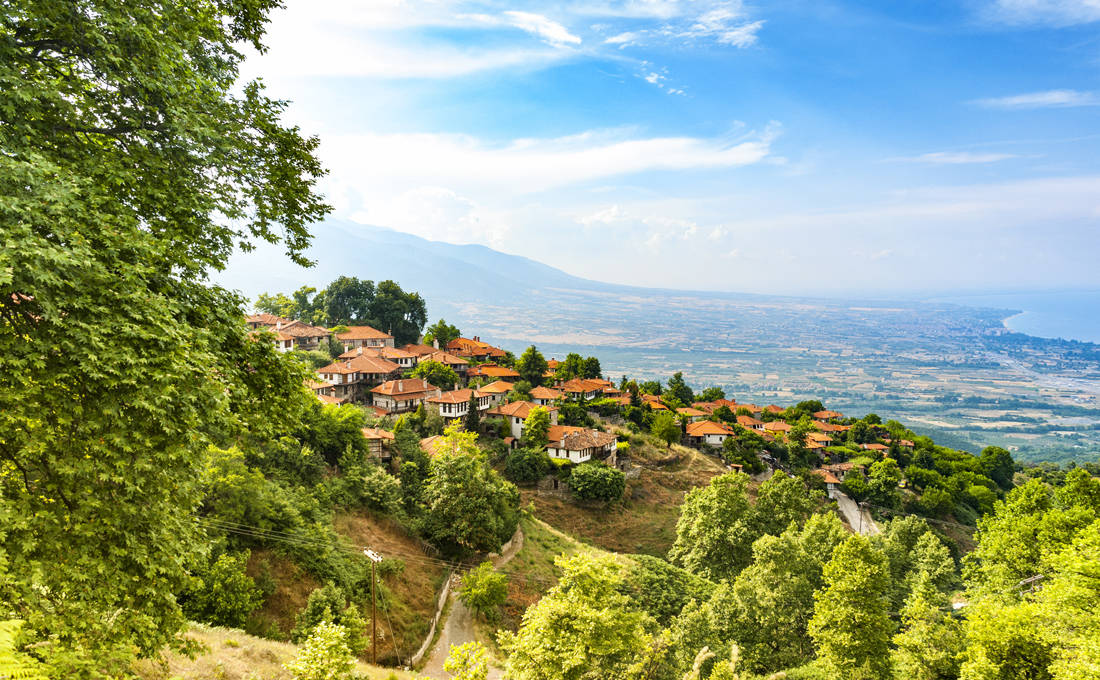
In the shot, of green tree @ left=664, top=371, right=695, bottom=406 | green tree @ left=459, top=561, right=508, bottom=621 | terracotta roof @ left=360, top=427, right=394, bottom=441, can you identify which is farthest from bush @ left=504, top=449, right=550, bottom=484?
green tree @ left=664, top=371, right=695, bottom=406

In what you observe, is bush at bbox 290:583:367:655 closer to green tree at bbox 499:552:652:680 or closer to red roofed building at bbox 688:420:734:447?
green tree at bbox 499:552:652:680

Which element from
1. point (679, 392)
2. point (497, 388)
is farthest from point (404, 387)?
point (679, 392)

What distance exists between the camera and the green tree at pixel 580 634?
12.0 metres

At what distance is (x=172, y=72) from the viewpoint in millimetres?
6414

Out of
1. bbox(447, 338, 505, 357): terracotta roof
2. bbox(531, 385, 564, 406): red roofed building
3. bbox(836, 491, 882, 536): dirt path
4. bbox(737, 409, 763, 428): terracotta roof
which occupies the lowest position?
bbox(836, 491, 882, 536): dirt path

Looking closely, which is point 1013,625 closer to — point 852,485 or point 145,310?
point 145,310

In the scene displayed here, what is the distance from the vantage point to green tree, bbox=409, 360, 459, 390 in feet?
154

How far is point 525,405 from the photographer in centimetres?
4606

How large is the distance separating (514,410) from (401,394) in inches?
386

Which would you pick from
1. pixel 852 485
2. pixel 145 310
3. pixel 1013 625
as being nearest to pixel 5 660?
pixel 145 310

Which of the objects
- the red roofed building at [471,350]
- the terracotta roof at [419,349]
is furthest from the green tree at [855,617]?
the red roofed building at [471,350]

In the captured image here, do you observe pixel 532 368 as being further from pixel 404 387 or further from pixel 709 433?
pixel 709 433

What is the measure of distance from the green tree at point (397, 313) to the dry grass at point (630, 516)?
2790 centimetres

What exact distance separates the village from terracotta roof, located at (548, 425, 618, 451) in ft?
0.30
